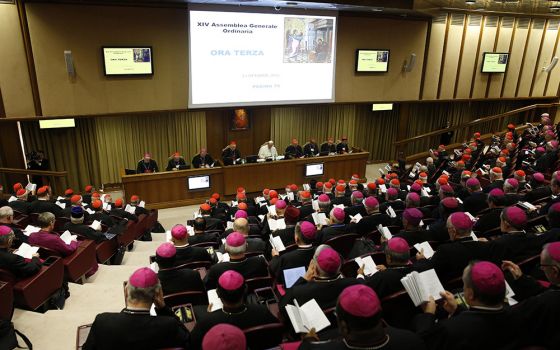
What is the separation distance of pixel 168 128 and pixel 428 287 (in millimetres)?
10089

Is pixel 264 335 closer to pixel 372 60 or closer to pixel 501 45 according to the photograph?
pixel 372 60

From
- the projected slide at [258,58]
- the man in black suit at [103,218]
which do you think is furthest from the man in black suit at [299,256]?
the projected slide at [258,58]

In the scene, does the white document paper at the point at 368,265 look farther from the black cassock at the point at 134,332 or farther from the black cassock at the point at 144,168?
the black cassock at the point at 144,168

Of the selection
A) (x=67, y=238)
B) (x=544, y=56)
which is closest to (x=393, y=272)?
(x=67, y=238)

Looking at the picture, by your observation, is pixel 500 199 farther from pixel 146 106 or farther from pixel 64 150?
pixel 64 150

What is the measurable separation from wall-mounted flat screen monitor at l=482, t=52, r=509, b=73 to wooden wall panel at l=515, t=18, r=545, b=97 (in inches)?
35.6

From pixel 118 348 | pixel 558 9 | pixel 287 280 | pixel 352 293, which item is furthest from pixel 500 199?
pixel 558 9

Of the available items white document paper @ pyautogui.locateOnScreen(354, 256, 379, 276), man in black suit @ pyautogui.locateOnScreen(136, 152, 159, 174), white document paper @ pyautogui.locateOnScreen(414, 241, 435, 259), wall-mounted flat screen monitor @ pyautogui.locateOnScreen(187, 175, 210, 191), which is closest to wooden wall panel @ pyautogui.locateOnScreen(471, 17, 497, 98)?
wall-mounted flat screen monitor @ pyautogui.locateOnScreen(187, 175, 210, 191)

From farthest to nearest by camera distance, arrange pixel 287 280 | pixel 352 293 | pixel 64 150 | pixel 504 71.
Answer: pixel 504 71 → pixel 64 150 → pixel 287 280 → pixel 352 293

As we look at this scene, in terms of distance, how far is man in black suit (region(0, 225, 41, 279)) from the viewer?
4035 mm

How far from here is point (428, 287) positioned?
2.80 metres

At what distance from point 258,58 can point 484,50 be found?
838 cm

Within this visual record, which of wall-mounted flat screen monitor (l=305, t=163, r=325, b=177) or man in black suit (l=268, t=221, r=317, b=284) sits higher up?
man in black suit (l=268, t=221, r=317, b=284)

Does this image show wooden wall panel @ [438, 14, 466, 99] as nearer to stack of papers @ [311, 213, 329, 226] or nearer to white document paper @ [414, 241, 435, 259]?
stack of papers @ [311, 213, 329, 226]
